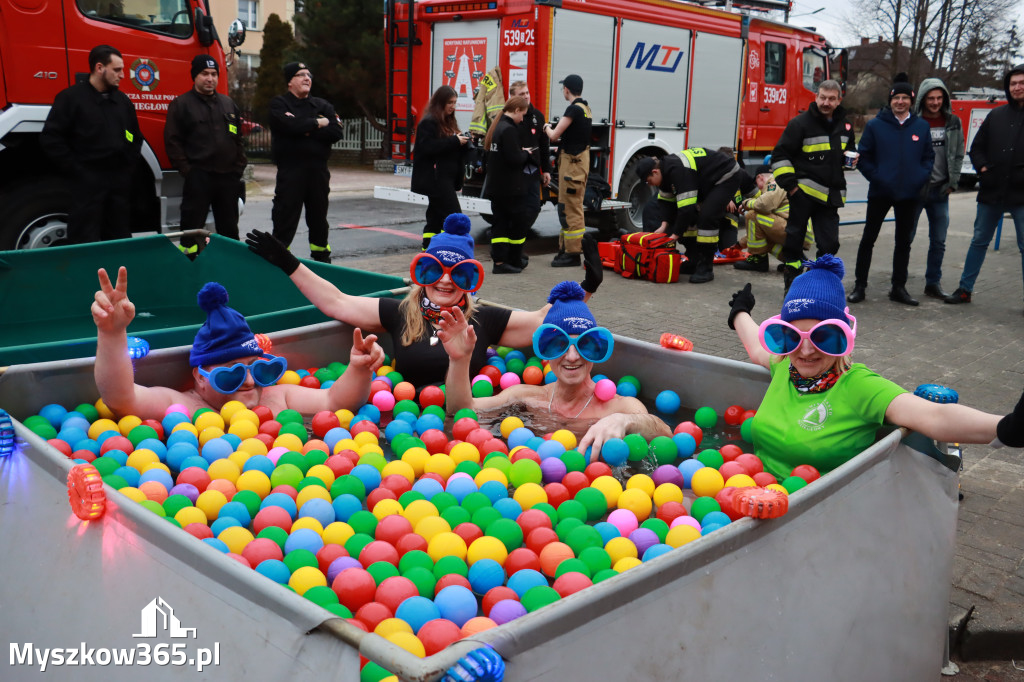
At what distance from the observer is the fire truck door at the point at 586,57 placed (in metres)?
12.1

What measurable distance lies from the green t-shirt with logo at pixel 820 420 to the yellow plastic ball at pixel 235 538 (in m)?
2.25

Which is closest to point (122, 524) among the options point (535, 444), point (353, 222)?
point (535, 444)

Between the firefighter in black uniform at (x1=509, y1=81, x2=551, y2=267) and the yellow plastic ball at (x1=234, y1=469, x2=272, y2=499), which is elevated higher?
the firefighter in black uniform at (x1=509, y1=81, x2=551, y2=267)

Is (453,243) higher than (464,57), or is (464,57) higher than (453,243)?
(464,57)

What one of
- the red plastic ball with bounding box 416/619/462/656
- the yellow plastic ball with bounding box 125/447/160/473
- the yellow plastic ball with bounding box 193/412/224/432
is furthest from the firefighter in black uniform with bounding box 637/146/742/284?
the red plastic ball with bounding box 416/619/462/656

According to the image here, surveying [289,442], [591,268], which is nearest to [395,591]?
[289,442]

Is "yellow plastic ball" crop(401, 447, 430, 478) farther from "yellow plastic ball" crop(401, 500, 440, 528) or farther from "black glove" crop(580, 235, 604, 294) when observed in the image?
"black glove" crop(580, 235, 604, 294)

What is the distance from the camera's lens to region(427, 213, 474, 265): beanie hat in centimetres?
490

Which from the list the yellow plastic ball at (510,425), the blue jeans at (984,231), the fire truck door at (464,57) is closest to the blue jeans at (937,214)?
the blue jeans at (984,231)

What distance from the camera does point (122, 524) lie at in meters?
2.44

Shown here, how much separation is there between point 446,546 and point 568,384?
1.53 m

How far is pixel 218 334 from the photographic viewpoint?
184 inches

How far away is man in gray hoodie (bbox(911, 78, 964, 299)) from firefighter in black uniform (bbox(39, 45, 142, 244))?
788 centimetres

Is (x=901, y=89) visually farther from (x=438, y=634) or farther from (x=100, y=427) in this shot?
(x=438, y=634)
